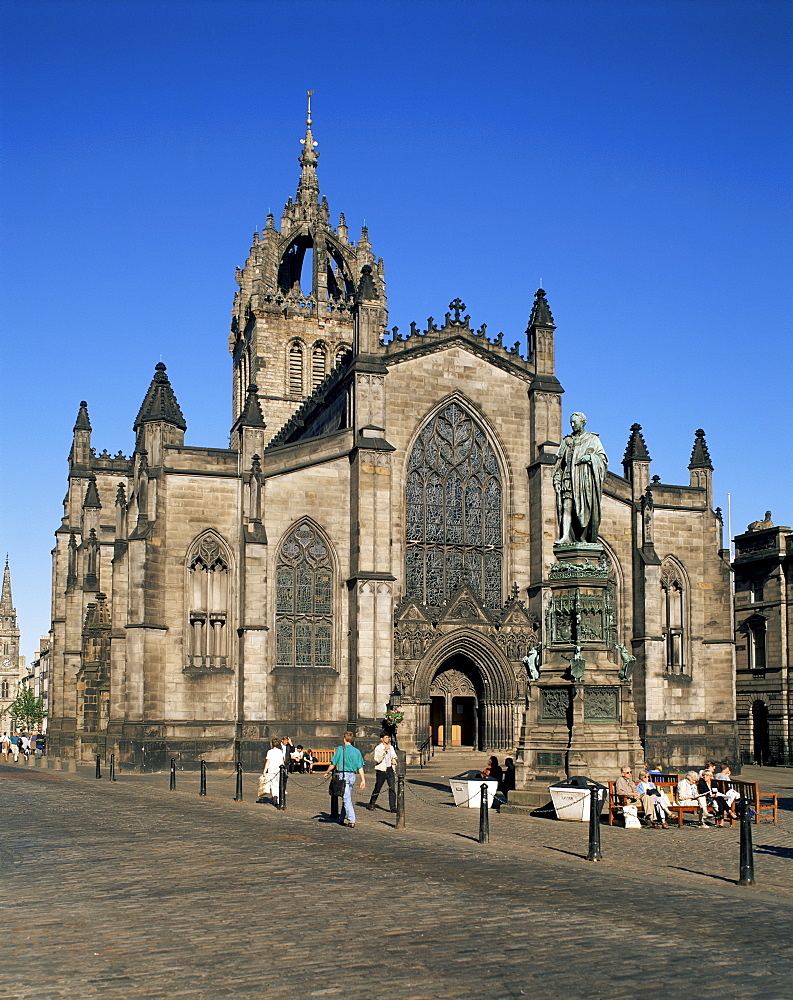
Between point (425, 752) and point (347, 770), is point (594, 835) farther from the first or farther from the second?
point (425, 752)

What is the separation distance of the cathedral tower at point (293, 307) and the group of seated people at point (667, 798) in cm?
3854

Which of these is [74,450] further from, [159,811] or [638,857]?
[638,857]

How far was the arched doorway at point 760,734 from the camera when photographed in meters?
53.1


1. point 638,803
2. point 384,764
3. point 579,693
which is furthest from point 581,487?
point 384,764

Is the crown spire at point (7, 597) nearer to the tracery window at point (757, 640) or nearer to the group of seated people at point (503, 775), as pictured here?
the tracery window at point (757, 640)

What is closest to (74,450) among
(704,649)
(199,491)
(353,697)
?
(199,491)

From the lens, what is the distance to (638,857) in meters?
16.9

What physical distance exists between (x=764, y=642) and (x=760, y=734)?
4524mm

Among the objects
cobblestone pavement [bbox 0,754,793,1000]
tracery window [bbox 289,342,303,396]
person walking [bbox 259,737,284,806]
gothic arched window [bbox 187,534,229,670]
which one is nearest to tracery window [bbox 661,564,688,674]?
gothic arched window [bbox 187,534,229,670]

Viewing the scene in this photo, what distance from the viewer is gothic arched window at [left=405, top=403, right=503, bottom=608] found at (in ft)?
136

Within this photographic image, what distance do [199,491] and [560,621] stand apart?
18.9 meters

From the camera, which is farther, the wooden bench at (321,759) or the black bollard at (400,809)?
the wooden bench at (321,759)

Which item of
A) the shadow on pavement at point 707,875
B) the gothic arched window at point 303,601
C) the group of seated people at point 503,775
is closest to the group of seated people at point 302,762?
the gothic arched window at point 303,601

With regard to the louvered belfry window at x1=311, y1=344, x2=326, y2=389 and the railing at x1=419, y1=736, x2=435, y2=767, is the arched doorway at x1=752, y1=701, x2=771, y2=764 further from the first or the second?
the louvered belfry window at x1=311, y1=344, x2=326, y2=389
